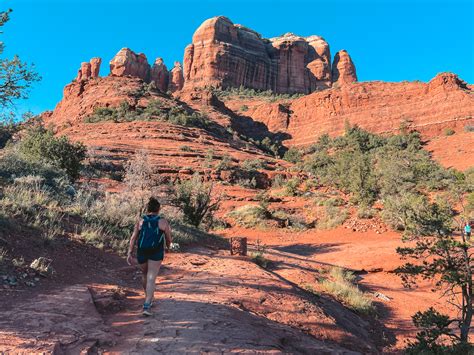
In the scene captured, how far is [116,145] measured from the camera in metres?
31.4

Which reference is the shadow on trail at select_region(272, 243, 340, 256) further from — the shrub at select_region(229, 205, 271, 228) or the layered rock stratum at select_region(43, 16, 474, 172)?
the layered rock stratum at select_region(43, 16, 474, 172)

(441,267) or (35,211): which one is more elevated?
(35,211)

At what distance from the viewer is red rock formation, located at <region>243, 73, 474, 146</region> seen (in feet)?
177

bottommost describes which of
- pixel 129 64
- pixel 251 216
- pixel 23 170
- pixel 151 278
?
pixel 151 278

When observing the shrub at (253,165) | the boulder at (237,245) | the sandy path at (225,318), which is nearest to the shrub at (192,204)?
the boulder at (237,245)

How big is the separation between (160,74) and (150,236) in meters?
100

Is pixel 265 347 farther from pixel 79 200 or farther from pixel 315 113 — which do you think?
pixel 315 113

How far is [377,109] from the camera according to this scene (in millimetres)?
61312

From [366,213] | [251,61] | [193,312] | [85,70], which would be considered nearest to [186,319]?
[193,312]

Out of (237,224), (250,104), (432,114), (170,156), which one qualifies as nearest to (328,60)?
(250,104)

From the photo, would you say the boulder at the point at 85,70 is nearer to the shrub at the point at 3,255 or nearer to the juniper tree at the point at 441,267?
the shrub at the point at 3,255

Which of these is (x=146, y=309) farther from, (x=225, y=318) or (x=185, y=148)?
(x=185, y=148)

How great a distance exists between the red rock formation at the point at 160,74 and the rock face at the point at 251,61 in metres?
6.75

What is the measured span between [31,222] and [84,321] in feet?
12.4
